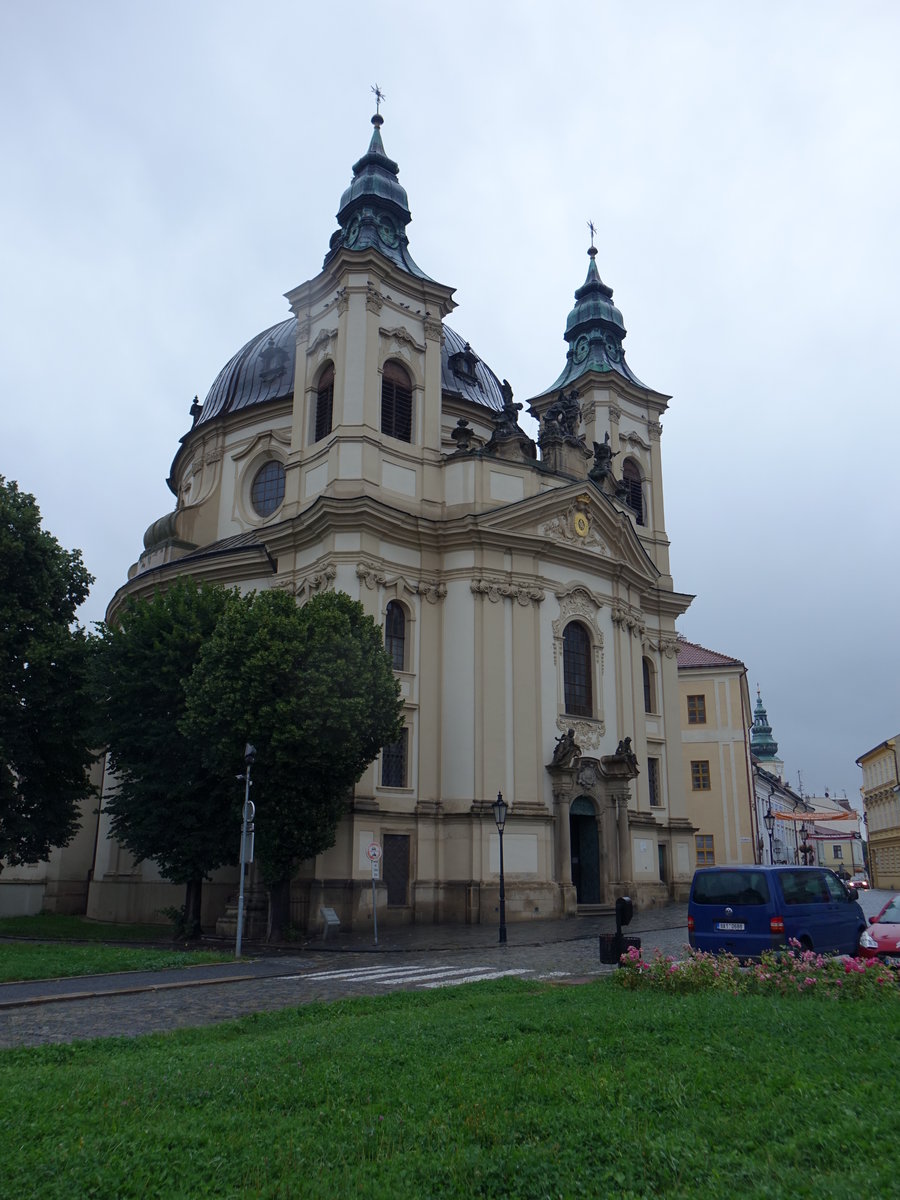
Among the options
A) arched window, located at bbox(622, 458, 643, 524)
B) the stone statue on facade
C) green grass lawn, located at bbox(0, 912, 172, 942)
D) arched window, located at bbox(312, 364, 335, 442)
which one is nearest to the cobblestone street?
green grass lawn, located at bbox(0, 912, 172, 942)

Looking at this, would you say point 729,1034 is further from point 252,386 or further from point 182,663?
point 252,386

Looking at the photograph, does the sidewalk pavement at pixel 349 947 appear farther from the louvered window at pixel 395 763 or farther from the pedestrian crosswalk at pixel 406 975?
the louvered window at pixel 395 763

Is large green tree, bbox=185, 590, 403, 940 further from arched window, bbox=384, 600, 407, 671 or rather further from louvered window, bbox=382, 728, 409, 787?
arched window, bbox=384, 600, 407, 671

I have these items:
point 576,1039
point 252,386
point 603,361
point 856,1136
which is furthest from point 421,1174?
point 603,361

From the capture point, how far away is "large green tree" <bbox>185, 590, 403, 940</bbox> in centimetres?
2267

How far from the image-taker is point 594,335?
4588 centimetres

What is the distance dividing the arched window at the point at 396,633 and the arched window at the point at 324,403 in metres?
6.80

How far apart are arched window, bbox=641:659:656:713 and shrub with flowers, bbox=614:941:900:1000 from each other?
27.9 meters

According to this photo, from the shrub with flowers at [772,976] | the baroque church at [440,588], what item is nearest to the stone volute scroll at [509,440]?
the baroque church at [440,588]

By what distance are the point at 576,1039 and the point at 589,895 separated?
26112mm

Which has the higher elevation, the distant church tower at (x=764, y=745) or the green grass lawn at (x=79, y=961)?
the distant church tower at (x=764, y=745)

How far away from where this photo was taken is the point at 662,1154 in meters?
5.06

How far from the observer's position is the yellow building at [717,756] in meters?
55.0

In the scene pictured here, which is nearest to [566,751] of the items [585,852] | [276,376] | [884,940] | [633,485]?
[585,852]
